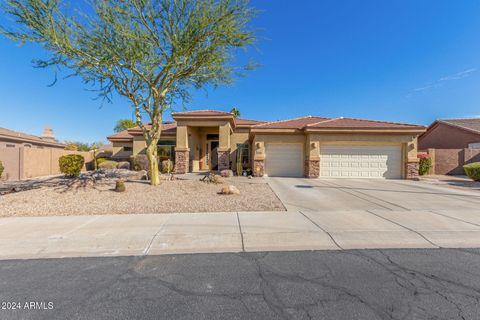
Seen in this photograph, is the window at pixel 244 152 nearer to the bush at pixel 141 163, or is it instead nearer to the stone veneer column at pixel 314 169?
the stone veneer column at pixel 314 169

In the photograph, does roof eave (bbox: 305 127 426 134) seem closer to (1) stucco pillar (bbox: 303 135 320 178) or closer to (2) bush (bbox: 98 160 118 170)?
(1) stucco pillar (bbox: 303 135 320 178)

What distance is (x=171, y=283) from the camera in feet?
9.20

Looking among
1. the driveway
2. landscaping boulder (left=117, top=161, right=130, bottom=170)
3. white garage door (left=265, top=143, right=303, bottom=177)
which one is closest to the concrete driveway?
the driveway

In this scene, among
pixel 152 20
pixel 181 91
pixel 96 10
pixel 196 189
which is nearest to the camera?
pixel 96 10

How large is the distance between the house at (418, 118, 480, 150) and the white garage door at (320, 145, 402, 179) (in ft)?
45.2

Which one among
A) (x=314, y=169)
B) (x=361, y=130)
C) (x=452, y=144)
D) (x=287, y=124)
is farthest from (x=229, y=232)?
(x=452, y=144)

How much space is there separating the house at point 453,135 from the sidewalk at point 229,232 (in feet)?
73.2

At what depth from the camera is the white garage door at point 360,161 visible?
13922 mm

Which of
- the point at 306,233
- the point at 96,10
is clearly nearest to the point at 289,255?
the point at 306,233

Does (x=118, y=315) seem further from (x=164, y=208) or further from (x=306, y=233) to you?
(x=164, y=208)

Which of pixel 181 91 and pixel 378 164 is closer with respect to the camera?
pixel 181 91

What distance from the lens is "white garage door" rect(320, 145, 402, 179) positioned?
1392cm

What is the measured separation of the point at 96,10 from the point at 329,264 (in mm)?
10846

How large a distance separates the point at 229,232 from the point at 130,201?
4.54m
